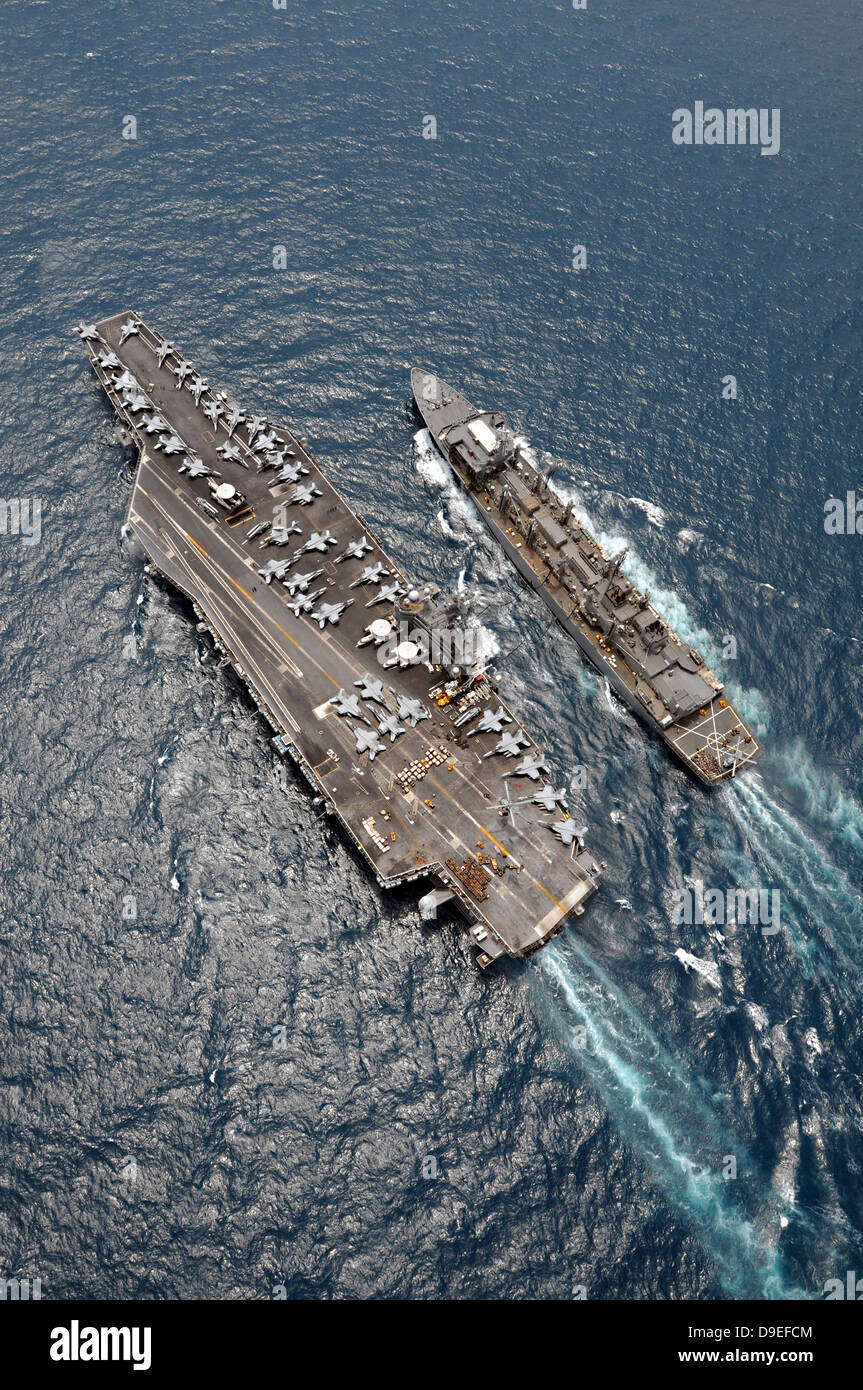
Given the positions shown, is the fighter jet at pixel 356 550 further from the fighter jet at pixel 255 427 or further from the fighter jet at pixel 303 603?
the fighter jet at pixel 255 427

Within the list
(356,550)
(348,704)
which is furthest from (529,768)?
(356,550)

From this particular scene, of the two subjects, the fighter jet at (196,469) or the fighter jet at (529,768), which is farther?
the fighter jet at (196,469)

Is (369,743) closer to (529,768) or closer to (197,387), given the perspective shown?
(529,768)

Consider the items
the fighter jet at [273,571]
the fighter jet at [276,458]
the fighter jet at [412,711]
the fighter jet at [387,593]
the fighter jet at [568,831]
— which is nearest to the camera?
the fighter jet at [568,831]

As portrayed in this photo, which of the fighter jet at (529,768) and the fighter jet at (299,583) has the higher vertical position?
the fighter jet at (299,583)

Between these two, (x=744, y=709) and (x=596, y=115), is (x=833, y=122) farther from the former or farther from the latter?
(x=744, y=709)

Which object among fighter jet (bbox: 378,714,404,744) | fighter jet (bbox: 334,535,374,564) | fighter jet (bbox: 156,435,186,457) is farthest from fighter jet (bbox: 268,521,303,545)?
fighter jet (bbox: 378,714,404,744)

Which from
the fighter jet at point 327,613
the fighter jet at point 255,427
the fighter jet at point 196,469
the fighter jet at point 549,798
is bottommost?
the fighter jet at point 549,798

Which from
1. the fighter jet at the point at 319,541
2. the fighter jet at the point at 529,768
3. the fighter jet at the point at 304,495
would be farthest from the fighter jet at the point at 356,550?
the fighter jet at the point at 529,768
